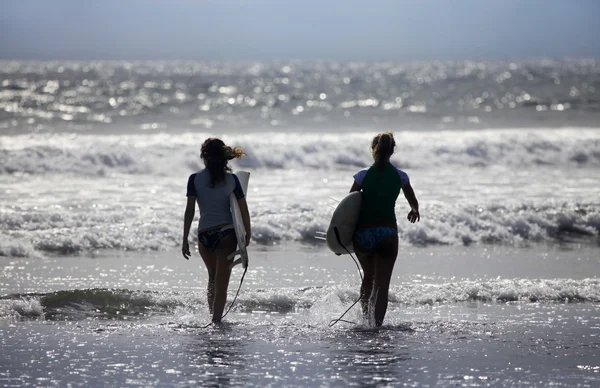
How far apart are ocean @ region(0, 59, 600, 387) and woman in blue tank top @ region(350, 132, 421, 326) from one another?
0.62 m

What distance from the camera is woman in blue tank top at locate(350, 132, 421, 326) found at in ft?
21.4

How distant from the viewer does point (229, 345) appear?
6.41m

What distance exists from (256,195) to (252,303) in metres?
7.43

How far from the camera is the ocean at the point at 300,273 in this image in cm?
593

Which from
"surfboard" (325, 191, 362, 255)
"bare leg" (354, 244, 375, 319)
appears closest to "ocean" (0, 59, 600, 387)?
"bare leg" (354, 244, 375, 319)

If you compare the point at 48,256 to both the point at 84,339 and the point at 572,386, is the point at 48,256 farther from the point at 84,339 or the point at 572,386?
the point at 572,386

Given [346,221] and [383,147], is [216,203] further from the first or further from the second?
[383,147]

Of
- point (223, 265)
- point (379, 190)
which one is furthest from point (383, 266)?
point (223, 265)

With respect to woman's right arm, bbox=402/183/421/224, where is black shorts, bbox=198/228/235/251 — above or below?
below

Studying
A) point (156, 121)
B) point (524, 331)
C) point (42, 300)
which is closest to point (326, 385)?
point (524, 331)

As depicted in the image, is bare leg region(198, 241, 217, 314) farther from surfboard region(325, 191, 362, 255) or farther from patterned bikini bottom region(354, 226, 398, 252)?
patterned bikini bottom region(354, 226, 398, 252)

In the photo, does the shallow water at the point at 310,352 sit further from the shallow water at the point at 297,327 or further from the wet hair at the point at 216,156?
the wet hair at the point at 216,156

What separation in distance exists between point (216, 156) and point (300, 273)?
10.5 ft

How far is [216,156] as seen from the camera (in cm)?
655
